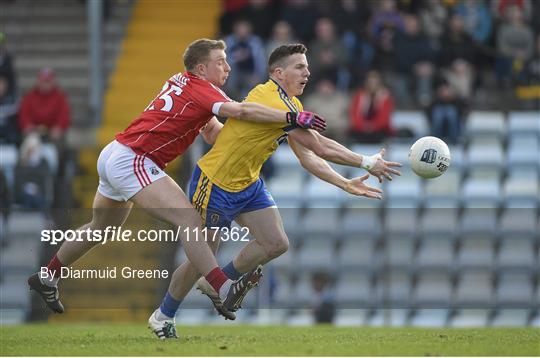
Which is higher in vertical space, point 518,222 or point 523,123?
point 523,123

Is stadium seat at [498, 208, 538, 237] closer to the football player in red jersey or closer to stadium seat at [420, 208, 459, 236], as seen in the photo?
stadium seat at [420, 208, 459, 236]

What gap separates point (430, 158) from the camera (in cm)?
1195

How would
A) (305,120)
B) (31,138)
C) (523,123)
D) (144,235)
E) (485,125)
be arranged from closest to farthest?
(305,120), (144,235), (31,138), (523,123), (485,125)

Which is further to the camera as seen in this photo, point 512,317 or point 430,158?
point 512,317

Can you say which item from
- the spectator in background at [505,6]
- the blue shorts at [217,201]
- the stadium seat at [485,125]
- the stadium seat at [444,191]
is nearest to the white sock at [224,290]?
the blue shorts at [217,201]

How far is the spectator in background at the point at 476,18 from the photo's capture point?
20578mm

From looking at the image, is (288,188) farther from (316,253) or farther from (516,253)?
(516,253)

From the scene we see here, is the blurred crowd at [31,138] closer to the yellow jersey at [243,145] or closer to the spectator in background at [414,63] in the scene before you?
the spectator in background at [414,63]

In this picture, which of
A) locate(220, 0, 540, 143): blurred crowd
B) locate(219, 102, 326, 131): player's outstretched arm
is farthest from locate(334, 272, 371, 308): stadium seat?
locate(219, 102, 326, 131): player's outstretched arm

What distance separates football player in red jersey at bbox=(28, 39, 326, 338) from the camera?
11578mm

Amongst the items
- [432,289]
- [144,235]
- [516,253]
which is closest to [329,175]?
[144,235]

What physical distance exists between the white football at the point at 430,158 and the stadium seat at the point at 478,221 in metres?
5.37

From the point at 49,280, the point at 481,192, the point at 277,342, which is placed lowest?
the point at 277,342

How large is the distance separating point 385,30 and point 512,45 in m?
1.78
